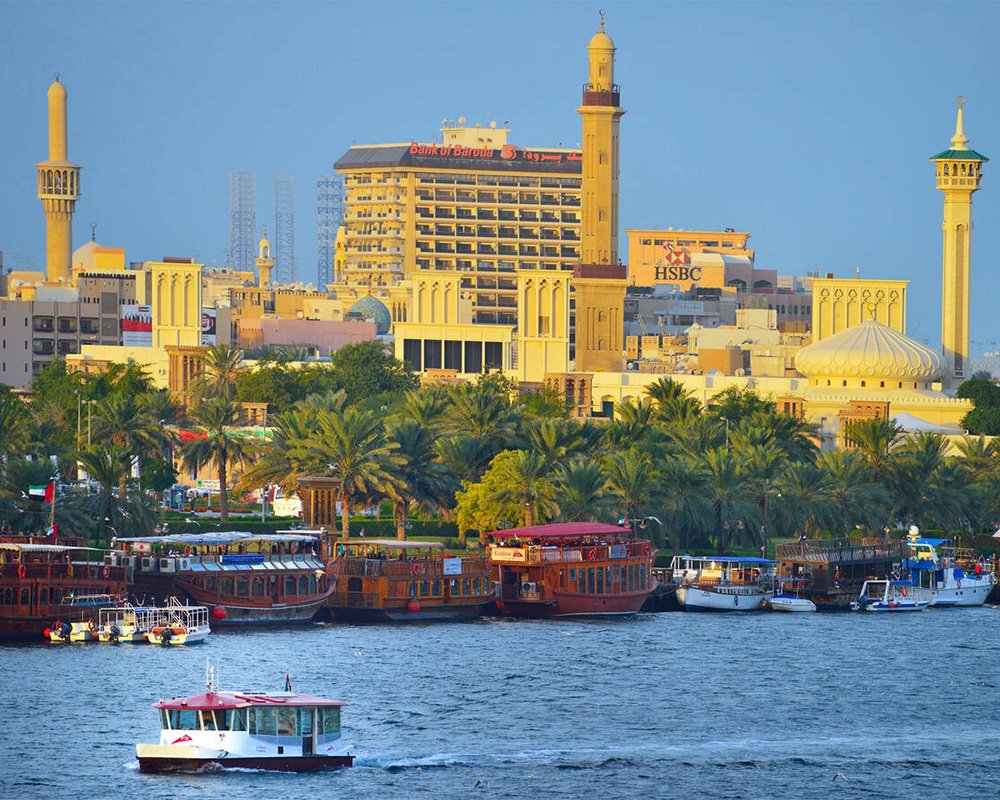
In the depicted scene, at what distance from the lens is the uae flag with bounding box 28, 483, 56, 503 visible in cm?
12444

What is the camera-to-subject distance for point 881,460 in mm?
153250

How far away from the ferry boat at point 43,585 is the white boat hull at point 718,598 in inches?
1260

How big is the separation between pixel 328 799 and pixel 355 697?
17.5 metres

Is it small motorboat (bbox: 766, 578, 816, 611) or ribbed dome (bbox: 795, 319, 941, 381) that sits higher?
ribbed dome (bbox: 795, 319, 941, 381)

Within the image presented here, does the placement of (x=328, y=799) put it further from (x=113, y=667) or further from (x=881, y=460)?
(x=881, y=460)

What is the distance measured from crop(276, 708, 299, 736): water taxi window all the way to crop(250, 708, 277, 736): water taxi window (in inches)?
9.8

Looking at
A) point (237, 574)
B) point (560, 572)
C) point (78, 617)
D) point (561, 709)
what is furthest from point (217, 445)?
point (561, 709)

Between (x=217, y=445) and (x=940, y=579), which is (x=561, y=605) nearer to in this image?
(x=940, y=579)

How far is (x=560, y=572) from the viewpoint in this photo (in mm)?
130125

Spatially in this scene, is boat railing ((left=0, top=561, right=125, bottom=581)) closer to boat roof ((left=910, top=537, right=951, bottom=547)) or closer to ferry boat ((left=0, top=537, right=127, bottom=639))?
ferry boat ((left=0, top=537, right=127, bottom=639))

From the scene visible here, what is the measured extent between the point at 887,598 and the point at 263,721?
61.1 metres

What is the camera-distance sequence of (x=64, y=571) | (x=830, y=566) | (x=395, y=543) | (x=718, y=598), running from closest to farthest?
1. (x=64, y=571)
2. (x=395, y=543)
3. (x=718, y=598)
4. (x=830, y=566)

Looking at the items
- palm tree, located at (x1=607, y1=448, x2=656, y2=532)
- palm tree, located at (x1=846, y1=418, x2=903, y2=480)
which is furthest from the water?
palm tree, located at (x1=846, y1=418, x2=903, y2=480)

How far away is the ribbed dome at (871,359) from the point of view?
638 ft
